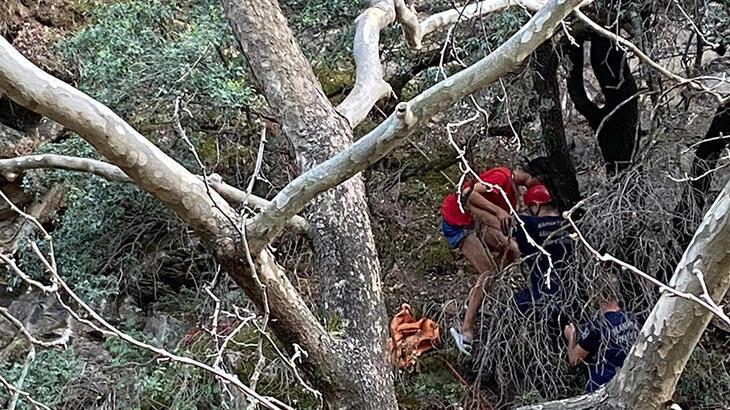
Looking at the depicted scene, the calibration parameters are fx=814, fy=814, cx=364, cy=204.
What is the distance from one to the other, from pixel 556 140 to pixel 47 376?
2.36m

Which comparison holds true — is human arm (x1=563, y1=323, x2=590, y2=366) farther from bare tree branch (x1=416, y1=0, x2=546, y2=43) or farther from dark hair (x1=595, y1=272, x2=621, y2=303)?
bare tree branch (x1=416, y1=0, x2=546, y2=43)

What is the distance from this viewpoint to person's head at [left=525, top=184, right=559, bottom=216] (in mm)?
3330

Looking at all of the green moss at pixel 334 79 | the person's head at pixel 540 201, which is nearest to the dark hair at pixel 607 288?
the person's head at pixel 540 201

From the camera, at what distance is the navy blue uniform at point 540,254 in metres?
3.02

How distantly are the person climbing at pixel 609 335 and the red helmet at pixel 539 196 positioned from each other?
522mm

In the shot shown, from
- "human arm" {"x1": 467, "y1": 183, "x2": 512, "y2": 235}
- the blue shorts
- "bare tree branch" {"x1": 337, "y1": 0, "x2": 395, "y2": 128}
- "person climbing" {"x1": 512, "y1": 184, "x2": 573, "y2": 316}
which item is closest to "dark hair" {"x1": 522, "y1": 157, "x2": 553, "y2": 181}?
"person climbing" {"x1": 512, "y1": 184, "x2": 573, "y2": 316}

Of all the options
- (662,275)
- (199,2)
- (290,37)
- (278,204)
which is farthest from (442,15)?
(278,204)

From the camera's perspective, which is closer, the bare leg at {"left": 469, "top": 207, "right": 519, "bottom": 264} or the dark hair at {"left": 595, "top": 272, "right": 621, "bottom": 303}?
the dark hair at {"left": 595, "top": 272, "right": 621, "bottom": 303}

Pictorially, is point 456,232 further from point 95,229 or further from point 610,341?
point 95,229

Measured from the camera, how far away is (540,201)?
131 inches

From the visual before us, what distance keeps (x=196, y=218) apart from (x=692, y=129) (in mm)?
2701

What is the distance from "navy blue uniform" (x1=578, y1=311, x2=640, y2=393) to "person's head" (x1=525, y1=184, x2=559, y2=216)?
585mm

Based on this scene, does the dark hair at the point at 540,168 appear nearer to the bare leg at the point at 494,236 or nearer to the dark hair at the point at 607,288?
the bare leg at the point at 494,236

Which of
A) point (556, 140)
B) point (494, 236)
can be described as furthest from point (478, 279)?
point (556, 140)
